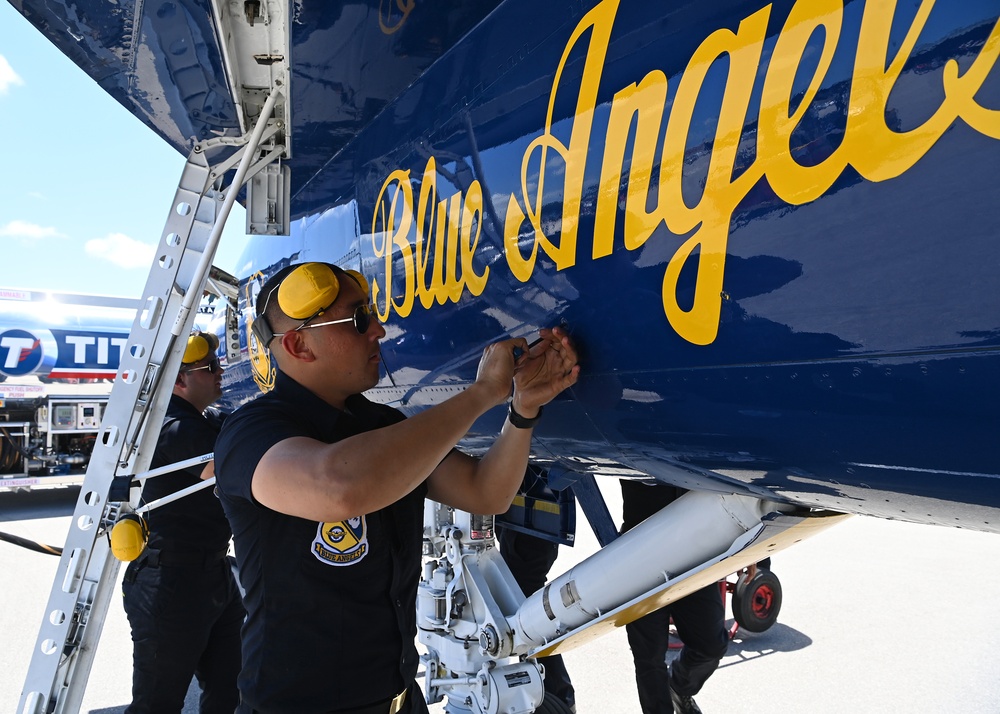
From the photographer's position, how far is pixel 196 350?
3.53m

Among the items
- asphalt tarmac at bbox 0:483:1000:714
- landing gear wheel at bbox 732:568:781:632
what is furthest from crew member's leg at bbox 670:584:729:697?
landing gear wheel at bbox 732:568:781:632

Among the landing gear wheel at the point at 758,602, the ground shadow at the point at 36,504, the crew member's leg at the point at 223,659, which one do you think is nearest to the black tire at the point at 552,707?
the crew member's leg at the point at 223,659

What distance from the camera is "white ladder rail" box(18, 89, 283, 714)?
2521 millimetres

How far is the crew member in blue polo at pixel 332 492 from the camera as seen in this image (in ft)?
4.57

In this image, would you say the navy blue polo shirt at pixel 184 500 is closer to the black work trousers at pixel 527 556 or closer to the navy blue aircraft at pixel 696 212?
the navy blue aircraft at pixel 696 212

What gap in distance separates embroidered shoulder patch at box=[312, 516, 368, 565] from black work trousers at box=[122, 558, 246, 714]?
195 cm

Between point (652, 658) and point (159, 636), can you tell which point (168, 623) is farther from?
point (652, 658)

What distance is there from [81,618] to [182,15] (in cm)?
196

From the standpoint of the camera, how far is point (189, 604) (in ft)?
10.6

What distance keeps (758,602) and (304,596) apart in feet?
13.7

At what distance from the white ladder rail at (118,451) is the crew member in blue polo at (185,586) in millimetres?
438

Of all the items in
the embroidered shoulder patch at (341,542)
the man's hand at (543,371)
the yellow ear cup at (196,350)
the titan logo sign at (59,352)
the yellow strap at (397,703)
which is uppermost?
the titan logo sign at (59,352)

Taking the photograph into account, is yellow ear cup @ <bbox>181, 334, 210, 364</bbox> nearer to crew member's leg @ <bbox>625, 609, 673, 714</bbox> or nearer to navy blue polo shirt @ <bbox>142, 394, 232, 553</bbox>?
navy blue polo shirt @ <bbox>142, 394, 232, 553</bbox>

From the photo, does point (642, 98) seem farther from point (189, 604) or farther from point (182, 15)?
point (189, 604)
